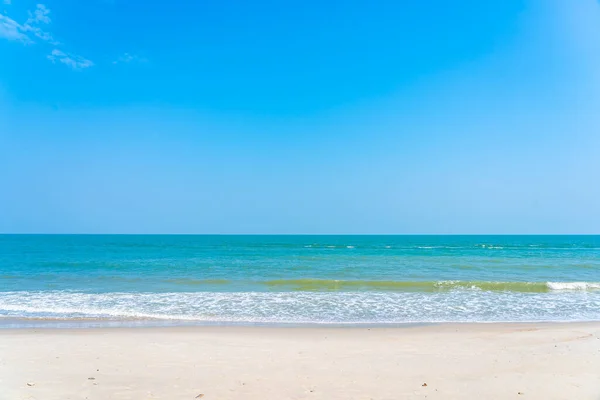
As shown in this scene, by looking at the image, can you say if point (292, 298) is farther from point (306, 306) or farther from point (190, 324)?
point (190, 324)

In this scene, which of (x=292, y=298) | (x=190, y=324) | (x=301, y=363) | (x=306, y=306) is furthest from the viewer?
(x=292, y=298)

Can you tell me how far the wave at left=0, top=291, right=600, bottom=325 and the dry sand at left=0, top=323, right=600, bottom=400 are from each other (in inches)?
73.2

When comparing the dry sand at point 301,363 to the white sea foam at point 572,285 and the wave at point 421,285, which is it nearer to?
the wave at point 421,285

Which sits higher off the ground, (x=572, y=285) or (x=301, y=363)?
(x=301, y=363)

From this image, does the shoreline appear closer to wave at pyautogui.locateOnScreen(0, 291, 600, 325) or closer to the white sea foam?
wave at pyautogui.locateOnScreen(0, 291, 600, 325)

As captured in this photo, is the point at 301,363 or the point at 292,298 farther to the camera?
the point at 292,298

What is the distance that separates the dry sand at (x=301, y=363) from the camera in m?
6.01

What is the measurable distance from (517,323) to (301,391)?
8477 millimetres

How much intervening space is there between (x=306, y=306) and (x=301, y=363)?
7.11 meters

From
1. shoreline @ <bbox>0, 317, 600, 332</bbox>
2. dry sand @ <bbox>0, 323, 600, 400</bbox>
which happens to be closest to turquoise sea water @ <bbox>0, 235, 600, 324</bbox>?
shoreline @ <bbox>0, 317, 600, 332</bbox>

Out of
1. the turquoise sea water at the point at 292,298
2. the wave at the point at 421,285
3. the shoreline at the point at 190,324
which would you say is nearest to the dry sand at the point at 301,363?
the shoreline at the point at 190,324

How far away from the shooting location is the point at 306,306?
47.7ft

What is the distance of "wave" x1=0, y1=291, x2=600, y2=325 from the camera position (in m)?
12.6

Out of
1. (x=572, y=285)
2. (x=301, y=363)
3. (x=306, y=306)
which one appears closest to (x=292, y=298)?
(x=306, y=306)
